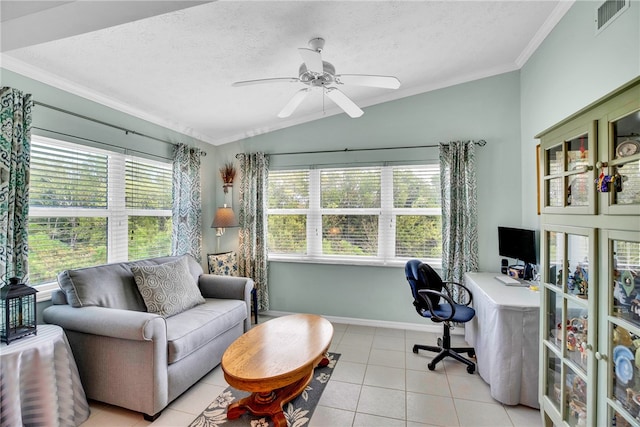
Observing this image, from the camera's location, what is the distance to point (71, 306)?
214 centimetres

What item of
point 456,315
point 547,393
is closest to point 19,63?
point 456,315

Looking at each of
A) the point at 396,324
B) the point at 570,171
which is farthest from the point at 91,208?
the point at 570,171

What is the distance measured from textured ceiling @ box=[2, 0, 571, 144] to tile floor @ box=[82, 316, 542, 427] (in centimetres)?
233

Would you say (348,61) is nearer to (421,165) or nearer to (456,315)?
(421,165)

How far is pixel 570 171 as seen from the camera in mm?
1468

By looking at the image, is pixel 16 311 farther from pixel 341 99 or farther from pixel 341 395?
pixel 341 99

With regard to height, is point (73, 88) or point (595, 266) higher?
point (73, 88)

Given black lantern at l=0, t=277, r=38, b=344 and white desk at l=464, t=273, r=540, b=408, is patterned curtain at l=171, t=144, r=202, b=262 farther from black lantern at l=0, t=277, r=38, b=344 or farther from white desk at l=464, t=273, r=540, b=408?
white desk at l=464, t=273, r=540, b=408

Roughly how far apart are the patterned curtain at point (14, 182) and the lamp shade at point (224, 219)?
5.70ft

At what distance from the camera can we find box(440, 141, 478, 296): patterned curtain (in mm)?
3178

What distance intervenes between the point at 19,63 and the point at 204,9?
1.46 metres

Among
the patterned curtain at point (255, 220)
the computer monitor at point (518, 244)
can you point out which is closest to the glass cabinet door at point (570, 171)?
the computer monitor at point (518, 244)

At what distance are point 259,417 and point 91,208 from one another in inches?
89.2

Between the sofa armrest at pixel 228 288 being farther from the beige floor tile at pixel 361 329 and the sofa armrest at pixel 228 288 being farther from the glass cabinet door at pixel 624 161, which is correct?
the glass cabinet door at pixel 624 161
